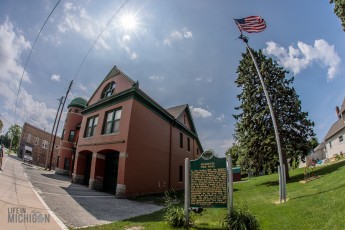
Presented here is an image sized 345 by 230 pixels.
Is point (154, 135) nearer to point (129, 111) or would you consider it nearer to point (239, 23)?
point (129, 111)

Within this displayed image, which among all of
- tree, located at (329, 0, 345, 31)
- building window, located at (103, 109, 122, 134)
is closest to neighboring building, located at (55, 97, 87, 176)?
building window, located at (103, 109, 122, 134)

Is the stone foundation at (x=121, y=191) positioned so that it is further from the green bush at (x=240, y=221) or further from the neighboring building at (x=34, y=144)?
the neighboring building at (x=34, y=144)

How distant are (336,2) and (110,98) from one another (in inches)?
735

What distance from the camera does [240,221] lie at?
6082mm

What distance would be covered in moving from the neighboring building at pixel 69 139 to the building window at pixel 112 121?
51.6ft

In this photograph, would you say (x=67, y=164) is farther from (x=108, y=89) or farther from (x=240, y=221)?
(x=240, y=221)

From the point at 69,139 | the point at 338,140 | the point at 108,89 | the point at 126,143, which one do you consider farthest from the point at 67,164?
the point at 338,140

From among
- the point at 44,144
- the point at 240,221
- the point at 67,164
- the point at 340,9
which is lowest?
the point at 240,221

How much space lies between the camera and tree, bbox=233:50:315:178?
60.0 ft

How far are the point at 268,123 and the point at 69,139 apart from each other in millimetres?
28805

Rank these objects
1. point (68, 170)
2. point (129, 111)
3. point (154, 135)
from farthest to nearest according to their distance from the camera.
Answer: point (68, 170)
point (154, 135)
point (129, 111)

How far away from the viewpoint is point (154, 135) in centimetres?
1947

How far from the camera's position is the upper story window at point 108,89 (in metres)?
20.8

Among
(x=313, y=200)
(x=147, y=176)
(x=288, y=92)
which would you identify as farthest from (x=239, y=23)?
(x=147, y=176)
